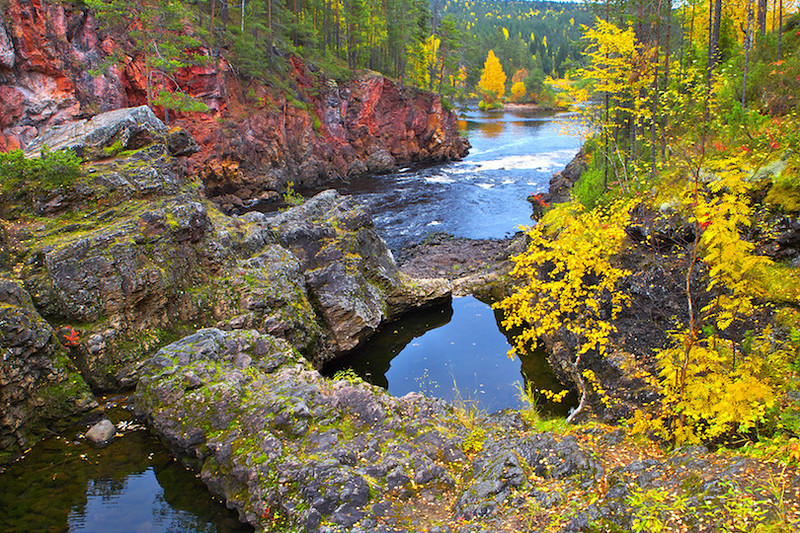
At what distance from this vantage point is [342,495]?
7.76m

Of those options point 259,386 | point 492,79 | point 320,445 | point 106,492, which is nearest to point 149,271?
point 259,386

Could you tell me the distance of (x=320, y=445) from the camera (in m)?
8.95

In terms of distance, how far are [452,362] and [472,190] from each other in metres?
26.4

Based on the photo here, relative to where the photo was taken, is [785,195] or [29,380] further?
[785,195]

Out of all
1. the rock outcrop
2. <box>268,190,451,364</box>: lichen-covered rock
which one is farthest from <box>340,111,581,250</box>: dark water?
the rock outcrop

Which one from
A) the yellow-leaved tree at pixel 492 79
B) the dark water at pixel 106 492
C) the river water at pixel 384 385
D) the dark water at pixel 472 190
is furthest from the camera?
the yellow-leaved tree at pixel 492 79

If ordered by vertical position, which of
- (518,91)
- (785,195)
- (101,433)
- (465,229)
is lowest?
(101,433)

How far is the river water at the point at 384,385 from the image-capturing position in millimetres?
8656

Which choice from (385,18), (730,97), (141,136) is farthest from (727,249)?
(385,18)

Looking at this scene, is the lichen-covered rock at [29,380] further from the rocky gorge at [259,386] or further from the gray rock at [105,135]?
the gray rock at [105,135]

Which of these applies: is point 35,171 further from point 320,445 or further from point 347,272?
point 320,445

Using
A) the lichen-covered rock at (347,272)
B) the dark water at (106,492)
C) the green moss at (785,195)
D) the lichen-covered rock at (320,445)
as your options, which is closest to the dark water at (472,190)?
the lichen-covered rock at (347,272)

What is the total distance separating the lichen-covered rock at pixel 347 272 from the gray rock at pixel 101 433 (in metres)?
5.97

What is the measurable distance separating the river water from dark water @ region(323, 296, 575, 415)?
4 centimetres
